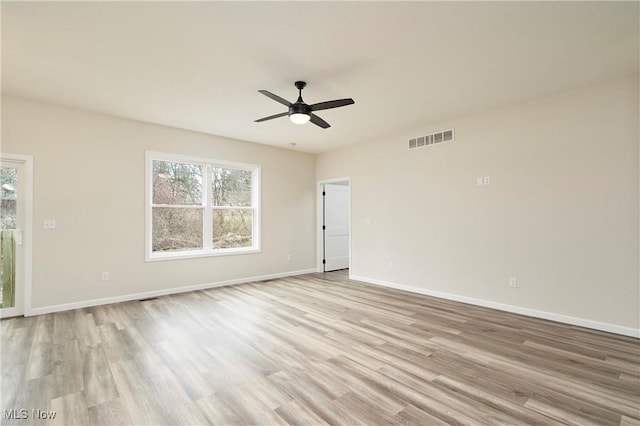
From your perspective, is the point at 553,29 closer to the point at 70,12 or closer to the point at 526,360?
the point at 526,360

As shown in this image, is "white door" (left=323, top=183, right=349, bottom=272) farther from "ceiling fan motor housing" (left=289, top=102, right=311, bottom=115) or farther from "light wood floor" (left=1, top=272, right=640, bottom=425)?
"ceiling fan motor housing" (left=289, top=102, right=311, bottom=115)

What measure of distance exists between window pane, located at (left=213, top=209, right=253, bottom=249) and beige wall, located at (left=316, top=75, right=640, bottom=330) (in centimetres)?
288

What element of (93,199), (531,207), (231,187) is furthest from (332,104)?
(93,199)

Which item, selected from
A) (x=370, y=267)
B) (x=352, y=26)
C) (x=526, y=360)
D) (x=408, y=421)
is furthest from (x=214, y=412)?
(x=370, y=267)

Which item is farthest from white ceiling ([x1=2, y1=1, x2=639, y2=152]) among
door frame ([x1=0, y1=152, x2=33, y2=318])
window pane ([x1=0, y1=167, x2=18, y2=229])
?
window pane ([x1=0, y1=167, x2=18, y2=229])

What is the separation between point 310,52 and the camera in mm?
2805

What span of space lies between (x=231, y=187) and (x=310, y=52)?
3.74 meters

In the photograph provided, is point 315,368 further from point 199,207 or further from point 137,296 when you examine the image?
point 199,207

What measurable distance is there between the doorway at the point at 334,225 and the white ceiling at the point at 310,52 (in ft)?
10.6

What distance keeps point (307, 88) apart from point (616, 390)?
3919mm

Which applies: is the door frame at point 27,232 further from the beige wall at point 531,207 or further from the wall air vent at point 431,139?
the wall air vent at point 431,139

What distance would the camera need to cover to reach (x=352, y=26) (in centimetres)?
243

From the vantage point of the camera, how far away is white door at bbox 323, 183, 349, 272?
730 cm

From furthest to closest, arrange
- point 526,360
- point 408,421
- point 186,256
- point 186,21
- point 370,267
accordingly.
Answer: point 370,267
point 186,256
point 526,360
point 186,21
point 408,421
